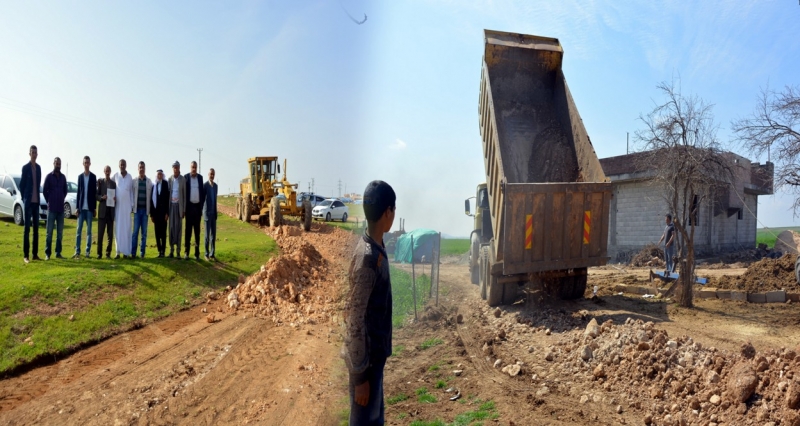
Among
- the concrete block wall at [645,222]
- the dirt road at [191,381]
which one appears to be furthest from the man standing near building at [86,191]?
the concrete block wall at [645,222]

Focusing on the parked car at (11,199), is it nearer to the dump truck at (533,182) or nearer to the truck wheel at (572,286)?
the dump truck at (533,182)

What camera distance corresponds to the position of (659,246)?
19750 millimetres

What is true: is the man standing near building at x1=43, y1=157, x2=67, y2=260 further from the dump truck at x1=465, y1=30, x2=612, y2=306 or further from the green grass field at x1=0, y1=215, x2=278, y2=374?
the dump truck at x1=465, y1=30, x2=612, y2=306

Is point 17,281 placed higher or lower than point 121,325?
higher

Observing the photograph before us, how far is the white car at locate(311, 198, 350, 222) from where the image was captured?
2970 cm

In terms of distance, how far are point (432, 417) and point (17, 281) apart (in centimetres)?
680

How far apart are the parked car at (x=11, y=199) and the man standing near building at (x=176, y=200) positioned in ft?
28.4

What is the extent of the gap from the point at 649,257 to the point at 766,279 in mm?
7504

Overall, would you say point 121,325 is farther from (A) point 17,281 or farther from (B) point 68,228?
(B) point 68,228

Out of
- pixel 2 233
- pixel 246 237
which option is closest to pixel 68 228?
pixel 2 233

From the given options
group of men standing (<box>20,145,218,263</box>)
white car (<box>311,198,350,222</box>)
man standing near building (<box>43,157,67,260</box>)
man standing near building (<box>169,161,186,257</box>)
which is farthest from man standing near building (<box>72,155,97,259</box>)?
white car (<box>311,198,350,222</box>)

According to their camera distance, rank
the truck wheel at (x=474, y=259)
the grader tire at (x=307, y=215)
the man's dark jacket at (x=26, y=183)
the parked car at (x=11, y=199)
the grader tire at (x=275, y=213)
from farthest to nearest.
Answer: the grader tire at (x=307, y=215)
the grader tire at (x=275, y=213)
the parked car at (x=11, y=199)
the truck wheel at (x=474, y=259)
the man's dark jacket at (x=26, y=183)

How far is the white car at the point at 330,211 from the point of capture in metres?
29.7

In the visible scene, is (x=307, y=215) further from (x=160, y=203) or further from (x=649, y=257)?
(x=649, y=257)
